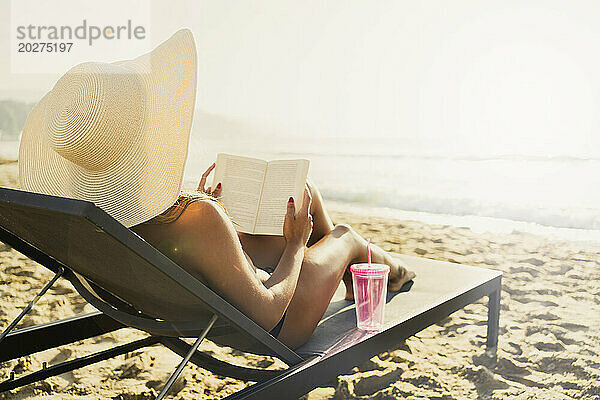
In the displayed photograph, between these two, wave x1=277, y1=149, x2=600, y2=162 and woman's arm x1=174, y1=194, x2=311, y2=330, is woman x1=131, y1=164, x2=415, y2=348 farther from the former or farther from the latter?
wave x1=277, y1=149, x2=600, y2=162

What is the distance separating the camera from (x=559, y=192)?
269 inches

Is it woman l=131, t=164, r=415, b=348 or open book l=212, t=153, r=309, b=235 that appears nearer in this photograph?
woman l=131, t=164, r=415, b=348

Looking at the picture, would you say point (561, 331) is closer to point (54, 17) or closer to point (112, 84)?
point (112, 84)

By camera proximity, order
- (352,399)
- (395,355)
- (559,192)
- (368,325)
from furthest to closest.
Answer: (559,192)
(395,355)
(352,399)
(368,325)

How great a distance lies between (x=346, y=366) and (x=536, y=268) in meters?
3.89

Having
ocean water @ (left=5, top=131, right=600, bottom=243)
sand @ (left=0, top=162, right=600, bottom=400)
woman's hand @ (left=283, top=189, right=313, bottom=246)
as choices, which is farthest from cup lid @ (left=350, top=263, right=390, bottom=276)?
ocean water @ (left=5, top=131, right=600, bottom=243)

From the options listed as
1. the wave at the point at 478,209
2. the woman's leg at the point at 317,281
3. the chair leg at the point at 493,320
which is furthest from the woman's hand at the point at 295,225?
the wave at the point at 478,209

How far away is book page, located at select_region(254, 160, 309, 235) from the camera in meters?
1.54

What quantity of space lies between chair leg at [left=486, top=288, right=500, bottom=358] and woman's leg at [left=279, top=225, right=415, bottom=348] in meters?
0.78

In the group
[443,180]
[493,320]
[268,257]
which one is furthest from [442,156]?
[268,257]

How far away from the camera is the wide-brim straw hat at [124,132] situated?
3.40 feet

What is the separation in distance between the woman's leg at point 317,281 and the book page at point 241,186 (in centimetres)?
22

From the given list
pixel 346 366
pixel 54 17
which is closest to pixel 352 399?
pixel 346 366

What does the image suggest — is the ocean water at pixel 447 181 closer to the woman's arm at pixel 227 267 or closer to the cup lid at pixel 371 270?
the cup lid at pixel 371 270
